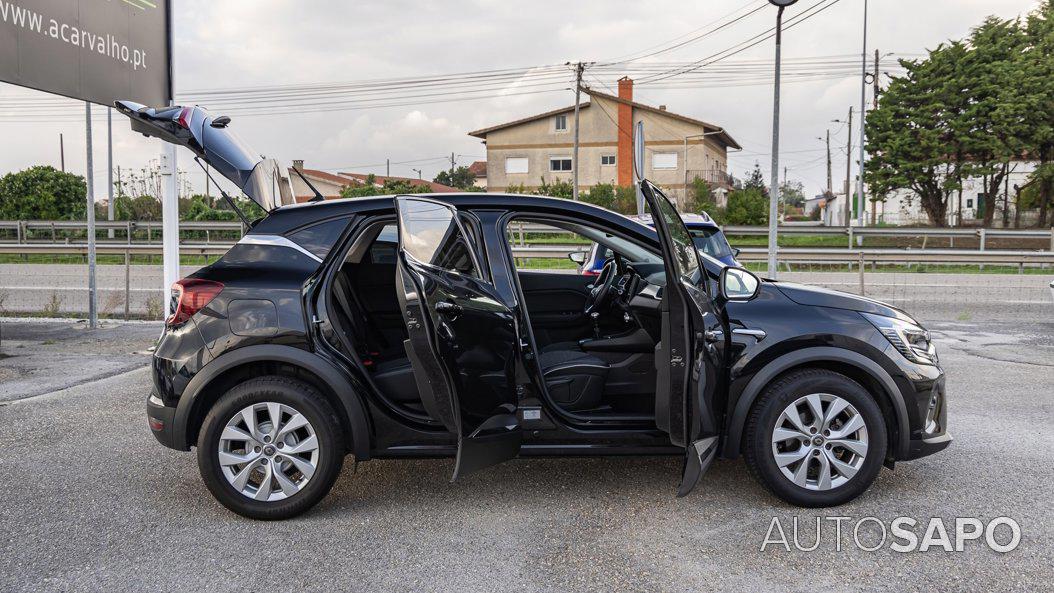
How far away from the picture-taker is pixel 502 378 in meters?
3.67

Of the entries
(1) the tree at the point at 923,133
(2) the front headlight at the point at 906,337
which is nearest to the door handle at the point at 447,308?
(2) the front headlight at the point at 906,337

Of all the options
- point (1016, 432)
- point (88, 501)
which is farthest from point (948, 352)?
point (88, 501)

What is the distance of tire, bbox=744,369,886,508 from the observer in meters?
3.80

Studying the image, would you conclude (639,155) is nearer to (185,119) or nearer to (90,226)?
(185,119)

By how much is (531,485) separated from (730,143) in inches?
2497

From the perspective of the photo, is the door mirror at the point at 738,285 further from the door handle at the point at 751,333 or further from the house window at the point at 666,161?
the house window at the point at 666,161

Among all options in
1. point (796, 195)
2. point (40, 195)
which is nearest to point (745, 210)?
point (40, 195)

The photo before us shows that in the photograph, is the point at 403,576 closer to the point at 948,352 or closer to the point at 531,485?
the point at 531,485

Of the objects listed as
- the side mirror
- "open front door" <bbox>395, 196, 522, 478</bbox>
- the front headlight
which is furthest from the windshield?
"open front door" <bbox>395, 196, 522, 478</bbox>

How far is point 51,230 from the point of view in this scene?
28906 millimetres

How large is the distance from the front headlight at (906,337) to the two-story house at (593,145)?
155 feet

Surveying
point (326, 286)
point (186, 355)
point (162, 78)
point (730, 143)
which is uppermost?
point (730, 143)

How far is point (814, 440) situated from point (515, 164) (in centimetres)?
5039

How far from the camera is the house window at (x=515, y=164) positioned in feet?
174
